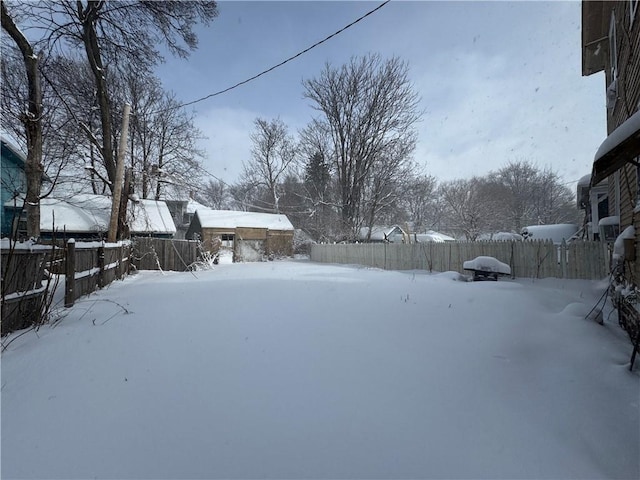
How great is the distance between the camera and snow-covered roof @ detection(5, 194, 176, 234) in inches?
634

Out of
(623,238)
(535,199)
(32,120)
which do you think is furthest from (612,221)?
(535,199)

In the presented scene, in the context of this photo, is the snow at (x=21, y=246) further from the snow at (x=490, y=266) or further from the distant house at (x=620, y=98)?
the snow at (x=490, y=266)

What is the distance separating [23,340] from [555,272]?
11.7 m

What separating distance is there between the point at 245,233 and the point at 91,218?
10226 millimetres

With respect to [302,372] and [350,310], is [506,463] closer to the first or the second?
[302,372]

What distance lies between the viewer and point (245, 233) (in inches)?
973

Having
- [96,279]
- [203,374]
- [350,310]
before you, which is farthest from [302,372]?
[96,279]

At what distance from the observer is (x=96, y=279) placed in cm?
698

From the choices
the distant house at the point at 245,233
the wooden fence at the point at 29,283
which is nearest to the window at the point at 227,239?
the distant house at the point at 245,233

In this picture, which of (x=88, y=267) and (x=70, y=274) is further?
(x=88, y=267)

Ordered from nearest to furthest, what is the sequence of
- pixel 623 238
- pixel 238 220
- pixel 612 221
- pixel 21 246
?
pixel 21 246 < pixel 623 238 < pixel 612 221 < pixel 238 220

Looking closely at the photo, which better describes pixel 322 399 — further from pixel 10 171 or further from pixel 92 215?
pixel 92 215

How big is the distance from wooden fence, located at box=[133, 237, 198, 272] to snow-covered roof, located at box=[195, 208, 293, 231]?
8645mm

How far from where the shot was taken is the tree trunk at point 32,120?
5.95 meters
